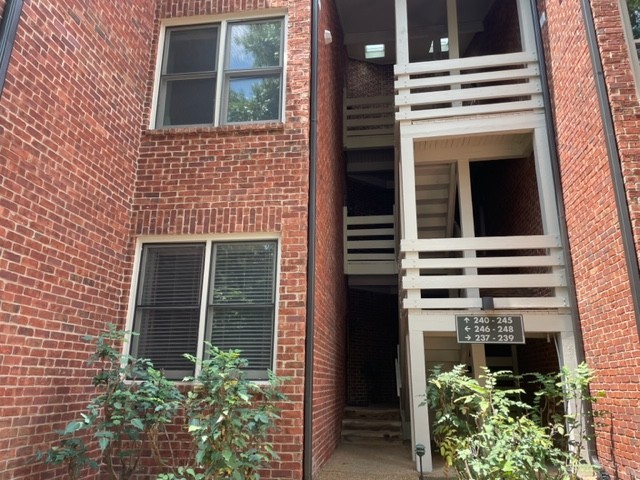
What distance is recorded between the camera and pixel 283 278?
17.4ft

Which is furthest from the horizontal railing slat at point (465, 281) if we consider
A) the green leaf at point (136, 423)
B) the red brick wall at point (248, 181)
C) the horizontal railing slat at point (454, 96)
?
the green leaf at point (136, 423)

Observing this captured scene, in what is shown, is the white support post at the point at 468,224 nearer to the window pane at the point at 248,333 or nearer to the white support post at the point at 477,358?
the white support post at the point at 477,358

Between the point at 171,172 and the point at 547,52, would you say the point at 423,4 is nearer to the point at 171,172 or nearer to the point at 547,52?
the point at 547,52

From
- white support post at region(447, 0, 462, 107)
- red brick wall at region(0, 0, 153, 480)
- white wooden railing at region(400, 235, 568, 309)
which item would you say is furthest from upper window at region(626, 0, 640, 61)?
red brick wall at region(0, 0, 153, 480)

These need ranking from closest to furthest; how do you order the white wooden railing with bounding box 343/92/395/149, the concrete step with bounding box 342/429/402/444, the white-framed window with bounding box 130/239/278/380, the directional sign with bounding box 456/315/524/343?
1. the white-framed window with bounding box 130/239/278/380
2. the directional sign with bounding box 456/315/524/343
3. the concrete step with bounding box 342/429/402/444
4. the white wooden railing with bounding box 343/92/395/149

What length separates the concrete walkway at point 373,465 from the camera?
5.64 meters

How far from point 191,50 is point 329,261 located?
12.2 ft

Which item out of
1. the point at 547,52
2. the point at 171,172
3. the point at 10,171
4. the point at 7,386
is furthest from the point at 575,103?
the point at 7,386

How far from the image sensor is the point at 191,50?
21.3 feet

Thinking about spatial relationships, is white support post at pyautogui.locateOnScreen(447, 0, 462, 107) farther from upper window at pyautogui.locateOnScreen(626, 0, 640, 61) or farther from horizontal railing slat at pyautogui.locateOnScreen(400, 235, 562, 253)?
upper window at pyautogui.locateOnScreen(626, 0, 640, 61)

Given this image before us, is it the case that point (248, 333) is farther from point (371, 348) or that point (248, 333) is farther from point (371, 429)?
point (371, 348)

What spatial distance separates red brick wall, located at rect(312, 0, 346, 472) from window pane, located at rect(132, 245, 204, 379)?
1.49 m

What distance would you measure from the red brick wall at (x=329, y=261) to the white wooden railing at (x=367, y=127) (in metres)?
0.69

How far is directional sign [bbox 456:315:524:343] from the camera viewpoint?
6.14 metres
